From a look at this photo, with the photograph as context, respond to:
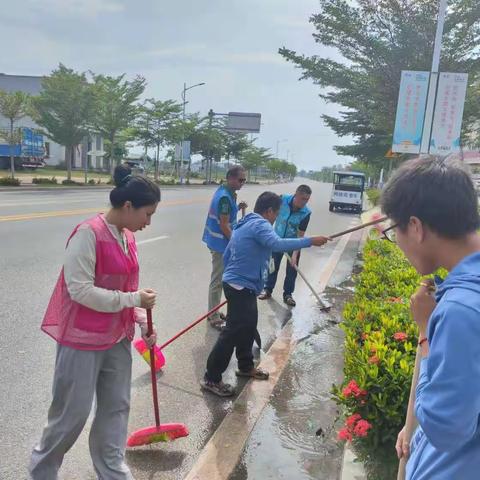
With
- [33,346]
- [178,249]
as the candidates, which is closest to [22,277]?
[33,346]

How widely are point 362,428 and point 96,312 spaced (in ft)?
4.74

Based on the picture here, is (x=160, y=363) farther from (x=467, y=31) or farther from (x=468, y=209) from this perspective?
(x=467, y=31)

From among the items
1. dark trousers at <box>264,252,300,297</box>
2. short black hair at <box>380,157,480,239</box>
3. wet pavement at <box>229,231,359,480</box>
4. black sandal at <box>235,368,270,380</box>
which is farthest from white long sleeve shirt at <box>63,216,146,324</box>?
dark trousers at <box>264,252,300,297</box>

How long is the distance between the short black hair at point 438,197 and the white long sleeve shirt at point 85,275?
1435 millimetres

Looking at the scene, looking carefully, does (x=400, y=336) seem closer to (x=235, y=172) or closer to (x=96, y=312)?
(x=96, y=312)

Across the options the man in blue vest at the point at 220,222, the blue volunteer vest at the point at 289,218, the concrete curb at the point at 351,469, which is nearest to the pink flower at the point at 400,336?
the concrete curb at the point at 351,469

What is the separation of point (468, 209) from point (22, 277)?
680cm

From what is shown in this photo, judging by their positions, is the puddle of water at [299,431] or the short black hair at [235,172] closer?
the puddle of water at [299,431]

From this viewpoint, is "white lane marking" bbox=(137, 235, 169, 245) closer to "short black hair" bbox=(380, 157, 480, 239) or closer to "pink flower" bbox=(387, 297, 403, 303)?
"pink flower" bbox=(387, 297, 403, 303)

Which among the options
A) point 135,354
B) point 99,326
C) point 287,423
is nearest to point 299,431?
point 287,423

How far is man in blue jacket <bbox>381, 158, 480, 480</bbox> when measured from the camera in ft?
3.29

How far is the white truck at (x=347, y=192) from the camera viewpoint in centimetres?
2530

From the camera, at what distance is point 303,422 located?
3449mm

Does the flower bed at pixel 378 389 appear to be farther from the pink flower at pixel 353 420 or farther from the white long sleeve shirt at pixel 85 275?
the white long sleeve shirt at pixel 85 275
